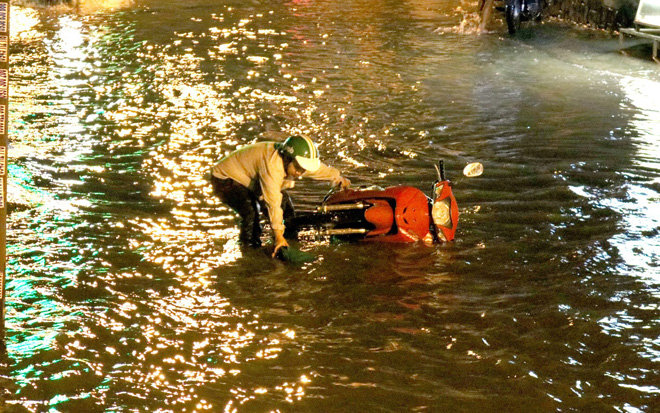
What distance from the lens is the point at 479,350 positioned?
19.9 ft

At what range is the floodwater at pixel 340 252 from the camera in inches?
222

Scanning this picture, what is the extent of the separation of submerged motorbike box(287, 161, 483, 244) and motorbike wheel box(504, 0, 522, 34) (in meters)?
13.2

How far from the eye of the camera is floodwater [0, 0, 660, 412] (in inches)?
222

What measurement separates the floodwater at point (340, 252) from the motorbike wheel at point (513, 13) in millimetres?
3697

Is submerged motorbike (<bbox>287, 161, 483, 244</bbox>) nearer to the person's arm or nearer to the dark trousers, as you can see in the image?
the person's arm

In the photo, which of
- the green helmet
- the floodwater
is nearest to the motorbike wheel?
the floodwater

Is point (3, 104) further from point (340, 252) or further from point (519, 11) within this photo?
point (519, 11)

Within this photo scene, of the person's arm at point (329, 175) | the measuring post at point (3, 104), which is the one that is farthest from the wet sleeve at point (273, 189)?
the measuring post at point (3, 104)

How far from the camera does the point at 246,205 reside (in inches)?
315

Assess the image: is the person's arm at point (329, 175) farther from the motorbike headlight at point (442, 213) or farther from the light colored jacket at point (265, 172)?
the motorbike headlight at point (442, 213)

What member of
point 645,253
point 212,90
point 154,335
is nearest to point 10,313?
point 154,335

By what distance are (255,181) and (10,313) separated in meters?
2.56

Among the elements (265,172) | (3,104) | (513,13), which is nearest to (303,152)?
(265,172)

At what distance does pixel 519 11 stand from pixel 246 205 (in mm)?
14488
